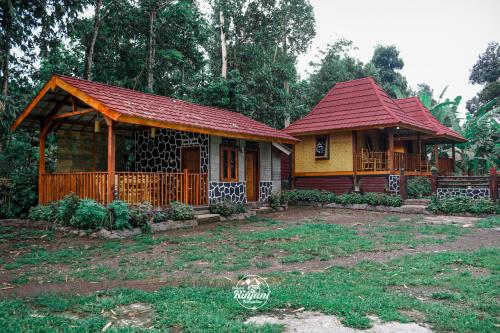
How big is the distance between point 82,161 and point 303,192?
381 inches

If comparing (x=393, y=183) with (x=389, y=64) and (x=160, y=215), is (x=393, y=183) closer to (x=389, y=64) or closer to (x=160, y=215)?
(x=160, y=215)

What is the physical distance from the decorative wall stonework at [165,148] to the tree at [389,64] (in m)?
28.5

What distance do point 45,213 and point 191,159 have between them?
5112 mm

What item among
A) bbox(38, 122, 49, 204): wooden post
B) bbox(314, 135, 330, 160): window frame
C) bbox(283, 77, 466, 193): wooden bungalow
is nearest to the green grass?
bbox(38, 122, 49, 204): wooden post

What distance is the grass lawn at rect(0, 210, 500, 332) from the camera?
3.92 meters

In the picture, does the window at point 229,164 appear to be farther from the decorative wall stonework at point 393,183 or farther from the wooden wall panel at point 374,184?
the decorative wall stonework at point 393,183

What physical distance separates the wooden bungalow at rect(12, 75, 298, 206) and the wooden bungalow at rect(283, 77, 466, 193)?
276cm

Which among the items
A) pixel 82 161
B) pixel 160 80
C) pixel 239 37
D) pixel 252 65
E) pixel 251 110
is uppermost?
pixel 239 37

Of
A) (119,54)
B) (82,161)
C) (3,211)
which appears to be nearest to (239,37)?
(119,54)

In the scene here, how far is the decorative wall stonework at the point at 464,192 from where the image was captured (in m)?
14.0

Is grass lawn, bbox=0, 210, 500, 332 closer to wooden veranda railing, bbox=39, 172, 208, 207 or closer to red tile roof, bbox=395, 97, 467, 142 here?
wooden veranda railing, bbox=39, 172, 208, 207

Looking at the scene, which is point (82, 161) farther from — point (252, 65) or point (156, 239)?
point (252, 65)

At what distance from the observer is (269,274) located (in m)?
5.87

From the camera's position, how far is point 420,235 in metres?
9.52
